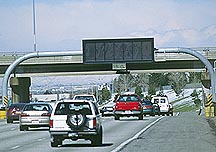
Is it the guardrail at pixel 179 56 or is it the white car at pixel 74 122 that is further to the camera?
the guardrail at pixel 179 56

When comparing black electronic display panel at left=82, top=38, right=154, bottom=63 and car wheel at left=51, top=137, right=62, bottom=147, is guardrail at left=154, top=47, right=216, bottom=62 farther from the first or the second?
car wheel at left=51, top=137, right=62, bottom=147

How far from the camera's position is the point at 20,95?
2908 inches

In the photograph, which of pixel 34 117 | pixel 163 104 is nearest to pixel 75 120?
pixel 34 117

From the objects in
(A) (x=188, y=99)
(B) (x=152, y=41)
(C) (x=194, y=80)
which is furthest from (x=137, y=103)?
(C) (x=194, y=80)

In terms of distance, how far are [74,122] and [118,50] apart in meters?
36.5

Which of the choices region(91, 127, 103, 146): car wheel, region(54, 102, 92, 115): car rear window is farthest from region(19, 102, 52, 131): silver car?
region(54, 102, 92, 115): car rear window

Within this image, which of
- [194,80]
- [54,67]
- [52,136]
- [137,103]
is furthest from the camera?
[194,80]

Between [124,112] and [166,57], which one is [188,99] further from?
[124,112]

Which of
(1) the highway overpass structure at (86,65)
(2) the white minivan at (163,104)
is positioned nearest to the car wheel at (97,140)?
(2) the white minivan at (163,104)

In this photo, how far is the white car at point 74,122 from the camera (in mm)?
21625

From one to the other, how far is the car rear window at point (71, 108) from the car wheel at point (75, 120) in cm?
31

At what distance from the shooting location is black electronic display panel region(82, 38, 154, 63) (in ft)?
188

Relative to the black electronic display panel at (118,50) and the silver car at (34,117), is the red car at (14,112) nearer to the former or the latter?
the silver car at (34,117)

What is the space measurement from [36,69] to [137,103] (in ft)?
94.8
